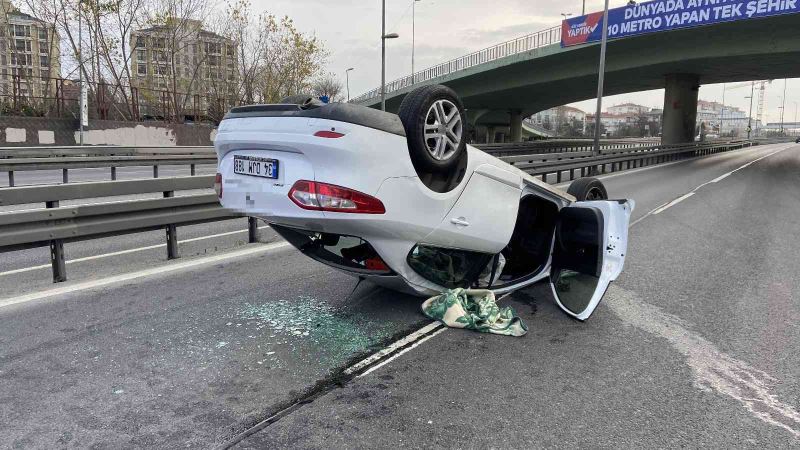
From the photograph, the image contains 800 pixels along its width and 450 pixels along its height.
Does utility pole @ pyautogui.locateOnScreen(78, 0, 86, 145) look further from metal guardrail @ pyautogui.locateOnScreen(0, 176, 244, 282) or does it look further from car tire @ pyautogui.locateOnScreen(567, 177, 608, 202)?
car tire @ pyautogui.locateOnScreen(567, 177, 608, 202)

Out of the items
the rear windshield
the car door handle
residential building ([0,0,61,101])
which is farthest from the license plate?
residential building ([0,0,61,101])

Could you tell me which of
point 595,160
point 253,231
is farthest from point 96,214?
point 595,160

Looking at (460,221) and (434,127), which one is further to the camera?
(460,221)

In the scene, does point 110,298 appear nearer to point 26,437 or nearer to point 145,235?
point 26,437

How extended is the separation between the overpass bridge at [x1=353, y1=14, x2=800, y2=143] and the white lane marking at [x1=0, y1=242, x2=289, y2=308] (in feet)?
79.9

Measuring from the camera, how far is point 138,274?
554cm

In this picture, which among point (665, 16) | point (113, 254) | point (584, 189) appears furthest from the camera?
point (665, 16)

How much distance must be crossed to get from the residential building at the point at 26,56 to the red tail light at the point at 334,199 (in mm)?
29907

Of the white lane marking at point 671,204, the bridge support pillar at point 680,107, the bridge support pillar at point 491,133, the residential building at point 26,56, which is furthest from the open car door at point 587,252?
the bridge support pillar at point 491,133

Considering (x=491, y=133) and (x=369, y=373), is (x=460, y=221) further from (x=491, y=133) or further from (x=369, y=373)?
(x=491, y=133)

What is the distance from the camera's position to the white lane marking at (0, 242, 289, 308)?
4.71 metres

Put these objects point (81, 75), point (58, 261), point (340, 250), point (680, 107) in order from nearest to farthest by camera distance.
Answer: point (340, 250), point (58, 261), point (81, 75), point (680, 107)

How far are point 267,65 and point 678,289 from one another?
134 feet

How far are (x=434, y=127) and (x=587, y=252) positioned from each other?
1851mm
